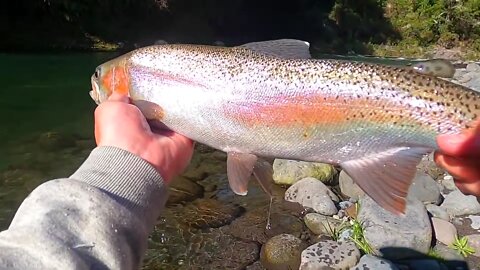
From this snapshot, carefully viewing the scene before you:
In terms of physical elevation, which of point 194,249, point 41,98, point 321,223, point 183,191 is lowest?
point 41,98

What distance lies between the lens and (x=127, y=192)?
1.94m

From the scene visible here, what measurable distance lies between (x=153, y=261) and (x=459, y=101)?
183 inches

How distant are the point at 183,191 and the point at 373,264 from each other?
3.65 m

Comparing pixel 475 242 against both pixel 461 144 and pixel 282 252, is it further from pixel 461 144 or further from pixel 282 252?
pixel 461 144

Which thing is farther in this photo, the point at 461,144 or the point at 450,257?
the point at 450,257

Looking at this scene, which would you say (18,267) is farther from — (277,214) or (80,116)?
(80,116)

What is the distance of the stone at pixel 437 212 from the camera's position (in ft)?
23.3

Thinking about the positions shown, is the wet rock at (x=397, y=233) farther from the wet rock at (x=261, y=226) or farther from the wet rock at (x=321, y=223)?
the wet rock at (x=261, y=226)

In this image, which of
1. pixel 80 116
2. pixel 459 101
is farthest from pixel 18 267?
pixel 80 116

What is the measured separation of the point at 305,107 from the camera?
9.18ft

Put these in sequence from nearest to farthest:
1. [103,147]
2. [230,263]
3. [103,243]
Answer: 1. [103,243]
2. [103,147]
3. [230,263]

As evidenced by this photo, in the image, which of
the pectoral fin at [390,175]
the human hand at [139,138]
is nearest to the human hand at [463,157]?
the pectoral fin at [390,175]

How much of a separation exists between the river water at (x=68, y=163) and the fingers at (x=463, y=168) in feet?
14.0

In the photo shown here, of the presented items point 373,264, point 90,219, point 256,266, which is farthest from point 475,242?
point 90,219
